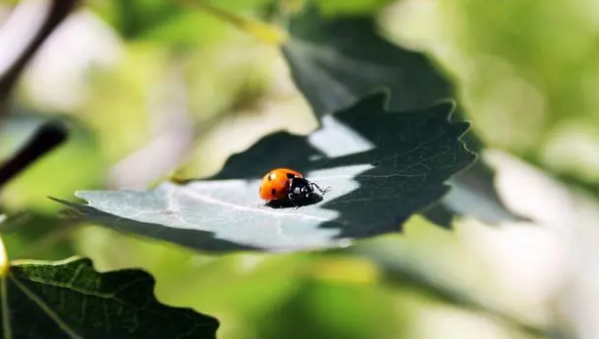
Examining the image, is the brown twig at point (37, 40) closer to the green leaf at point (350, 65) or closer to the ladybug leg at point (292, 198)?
the green leaf at point (350, 65)

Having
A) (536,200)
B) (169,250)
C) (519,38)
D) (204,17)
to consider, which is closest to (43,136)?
(204,17)

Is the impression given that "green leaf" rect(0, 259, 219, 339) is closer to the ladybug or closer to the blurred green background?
the ladybug

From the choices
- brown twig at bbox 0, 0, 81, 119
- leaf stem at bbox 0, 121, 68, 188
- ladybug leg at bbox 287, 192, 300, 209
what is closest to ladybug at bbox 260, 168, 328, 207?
ladybug leg at bbox 287, 192, 300, 209

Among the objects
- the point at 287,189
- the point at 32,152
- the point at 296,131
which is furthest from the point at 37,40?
the point at 296,131

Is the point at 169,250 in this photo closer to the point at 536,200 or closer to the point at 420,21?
the point at 420,21

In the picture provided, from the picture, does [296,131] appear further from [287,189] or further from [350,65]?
[287,189]
